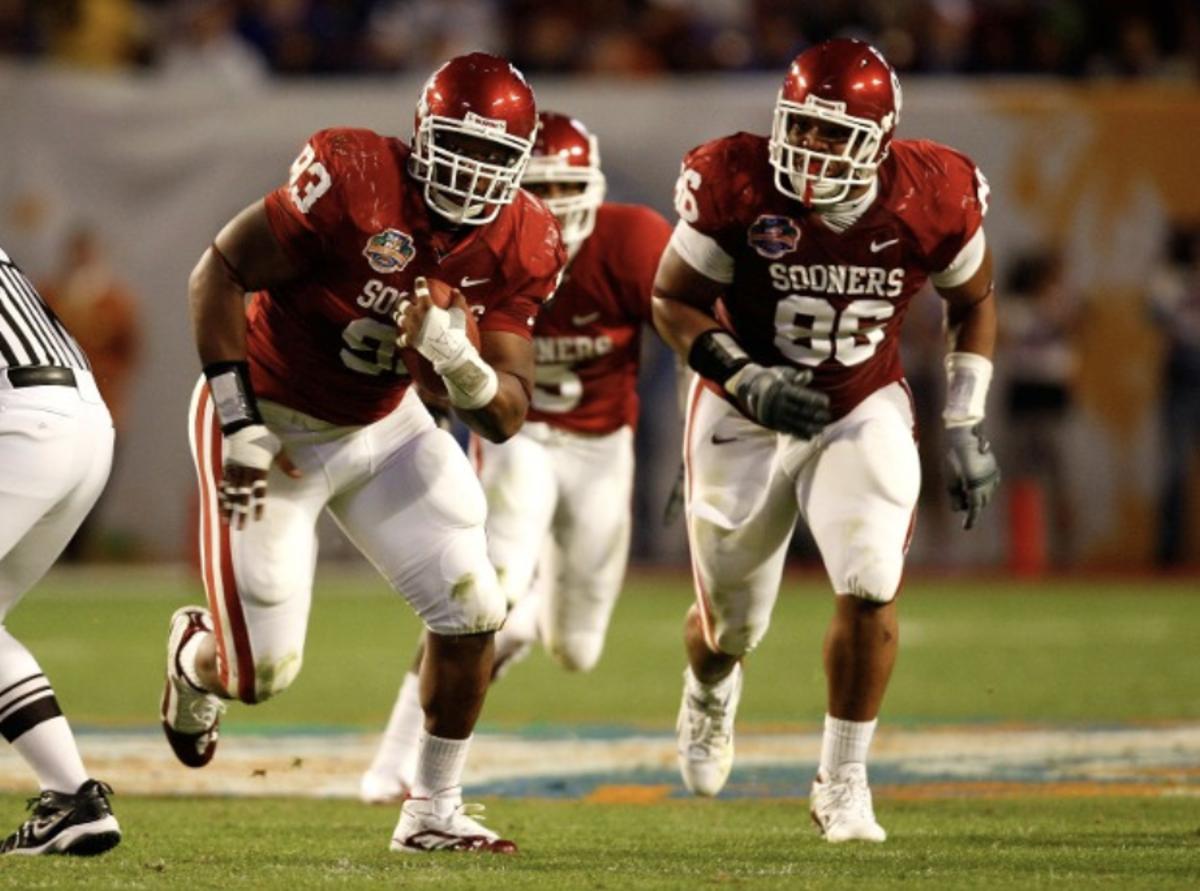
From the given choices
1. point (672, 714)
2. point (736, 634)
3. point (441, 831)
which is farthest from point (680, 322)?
point (672, 714)

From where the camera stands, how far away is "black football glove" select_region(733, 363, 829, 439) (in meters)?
4.88

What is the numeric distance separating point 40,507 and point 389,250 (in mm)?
870

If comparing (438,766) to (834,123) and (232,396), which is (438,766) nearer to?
(232,396)

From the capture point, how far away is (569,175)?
5.95 metres

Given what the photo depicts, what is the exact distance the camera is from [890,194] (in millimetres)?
5086

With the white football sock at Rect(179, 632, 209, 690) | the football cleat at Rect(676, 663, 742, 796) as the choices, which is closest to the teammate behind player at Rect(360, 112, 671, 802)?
the football cleat at Rect(676, 663, 742, 796)

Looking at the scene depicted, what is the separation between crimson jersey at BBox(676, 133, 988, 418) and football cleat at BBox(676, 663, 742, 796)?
3.06 ft

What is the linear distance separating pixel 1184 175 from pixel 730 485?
25.1 ft

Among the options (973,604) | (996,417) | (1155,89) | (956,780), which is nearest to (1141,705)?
(956,780)

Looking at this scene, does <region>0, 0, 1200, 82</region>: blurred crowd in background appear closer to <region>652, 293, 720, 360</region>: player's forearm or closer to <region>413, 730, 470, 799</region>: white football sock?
<region>652, 293, 720, 360</region>: player's forearm

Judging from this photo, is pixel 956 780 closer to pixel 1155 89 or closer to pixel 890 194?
pixel 890 194

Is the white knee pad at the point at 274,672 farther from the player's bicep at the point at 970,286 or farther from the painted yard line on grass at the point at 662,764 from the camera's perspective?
the player's bicep at the point at 970,286

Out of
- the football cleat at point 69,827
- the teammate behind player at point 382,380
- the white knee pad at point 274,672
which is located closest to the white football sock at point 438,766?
the teammate behind player at point 382,380

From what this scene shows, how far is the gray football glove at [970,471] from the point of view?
511 centimetres
